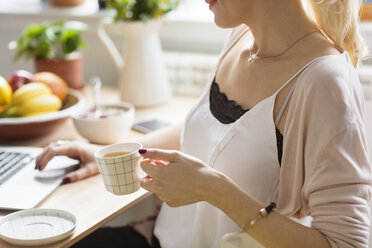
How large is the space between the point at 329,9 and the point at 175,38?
1.03 meters

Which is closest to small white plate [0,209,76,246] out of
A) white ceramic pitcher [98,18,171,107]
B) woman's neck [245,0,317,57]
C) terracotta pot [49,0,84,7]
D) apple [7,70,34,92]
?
woman's neck [245,0,317,57]

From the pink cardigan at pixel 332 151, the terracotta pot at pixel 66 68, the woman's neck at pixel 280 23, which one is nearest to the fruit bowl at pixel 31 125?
the terracotta pot at pixel 66 68

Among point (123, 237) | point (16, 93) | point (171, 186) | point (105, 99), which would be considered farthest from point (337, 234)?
point (105, 99)

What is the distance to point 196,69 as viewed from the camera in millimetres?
1857

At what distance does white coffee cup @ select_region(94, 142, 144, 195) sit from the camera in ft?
3.18

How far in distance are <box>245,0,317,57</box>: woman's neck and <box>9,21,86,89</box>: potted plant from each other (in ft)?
3.01

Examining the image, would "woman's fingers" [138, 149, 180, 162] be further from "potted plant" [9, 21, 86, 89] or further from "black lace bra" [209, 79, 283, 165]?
"potted plant" [9, 21, 86, 89]

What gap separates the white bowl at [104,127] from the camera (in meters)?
1.39

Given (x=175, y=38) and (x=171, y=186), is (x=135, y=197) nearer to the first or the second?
(x=171, y=186)

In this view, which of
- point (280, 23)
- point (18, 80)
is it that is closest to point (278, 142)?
point (280, 23)

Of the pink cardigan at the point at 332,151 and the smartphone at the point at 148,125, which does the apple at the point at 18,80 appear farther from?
the pink cardigan at the point at 332,151

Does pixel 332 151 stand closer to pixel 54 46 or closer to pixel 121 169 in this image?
pixel 121 169

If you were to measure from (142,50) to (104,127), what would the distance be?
411mm

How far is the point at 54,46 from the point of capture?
1908mm
